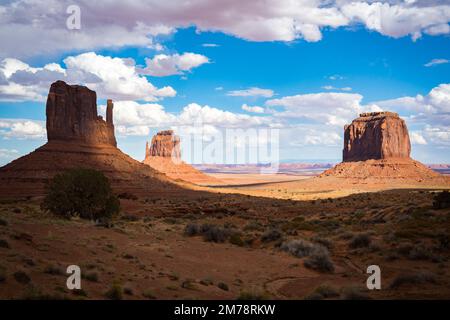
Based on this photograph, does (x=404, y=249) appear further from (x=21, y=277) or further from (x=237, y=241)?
(x=21, y=277)

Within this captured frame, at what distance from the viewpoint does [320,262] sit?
16719 mm

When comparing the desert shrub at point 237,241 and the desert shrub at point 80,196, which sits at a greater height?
the desert shrub at point 80,196

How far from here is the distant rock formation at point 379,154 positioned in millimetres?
125250

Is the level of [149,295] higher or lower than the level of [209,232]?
higher

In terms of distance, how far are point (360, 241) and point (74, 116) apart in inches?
3156

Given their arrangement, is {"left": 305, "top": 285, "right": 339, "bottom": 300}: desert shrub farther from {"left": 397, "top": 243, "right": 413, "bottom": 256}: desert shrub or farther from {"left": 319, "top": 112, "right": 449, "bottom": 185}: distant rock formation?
{"left": 319, "top": 112, "right": 449, "bottom": 185}: distant rock formation

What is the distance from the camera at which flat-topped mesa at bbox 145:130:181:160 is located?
191 metres

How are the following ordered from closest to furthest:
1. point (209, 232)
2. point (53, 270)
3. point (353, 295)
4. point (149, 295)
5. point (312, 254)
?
1. point (353, 295)
2. point (149, 295)
3. point (53, 270)
4. point (312, 254)
5. point (209, 232)

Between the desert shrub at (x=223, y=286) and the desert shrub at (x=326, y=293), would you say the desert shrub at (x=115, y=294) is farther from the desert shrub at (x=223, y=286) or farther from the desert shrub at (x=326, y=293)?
the desert shrub at (x=326, y=293)

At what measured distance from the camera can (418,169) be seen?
131875mm

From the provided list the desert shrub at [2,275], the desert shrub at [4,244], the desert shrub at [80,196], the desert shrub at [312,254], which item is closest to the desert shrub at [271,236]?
the desert shrub at [312,254]

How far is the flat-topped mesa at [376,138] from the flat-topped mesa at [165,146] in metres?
78.0

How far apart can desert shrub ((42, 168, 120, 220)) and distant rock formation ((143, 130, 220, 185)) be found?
142 m

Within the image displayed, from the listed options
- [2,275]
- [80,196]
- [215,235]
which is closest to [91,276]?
[2,275]
